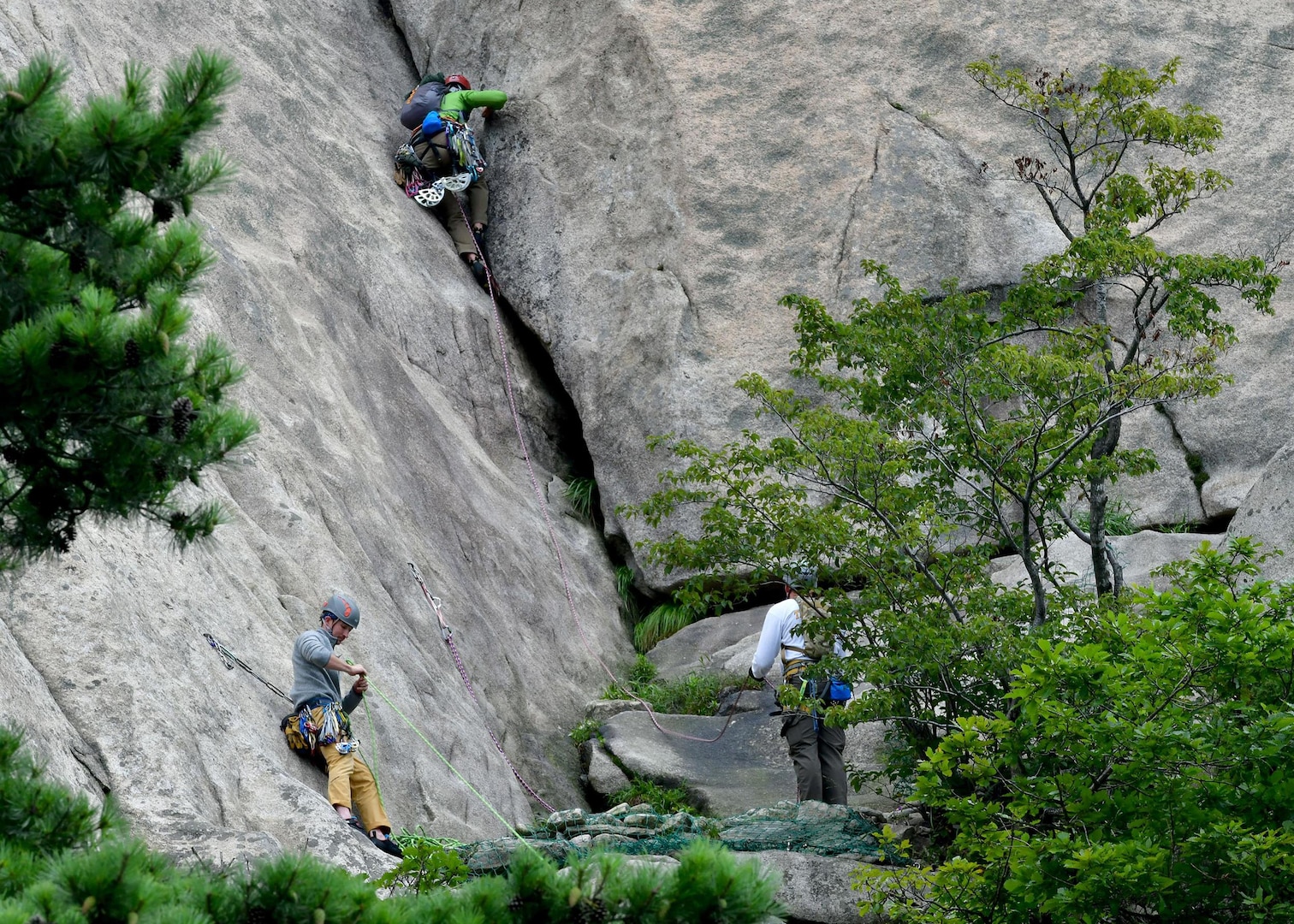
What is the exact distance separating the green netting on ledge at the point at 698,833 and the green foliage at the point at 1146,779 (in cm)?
141

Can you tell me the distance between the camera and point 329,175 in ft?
56.2

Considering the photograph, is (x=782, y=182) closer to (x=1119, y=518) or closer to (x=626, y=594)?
(x=626, y=594)

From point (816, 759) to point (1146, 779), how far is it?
4.21 m

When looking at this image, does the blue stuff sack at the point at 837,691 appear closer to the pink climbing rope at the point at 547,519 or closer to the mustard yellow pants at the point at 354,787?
the pink climbing rope at the point at 547,519

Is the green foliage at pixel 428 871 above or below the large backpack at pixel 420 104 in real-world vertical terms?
below

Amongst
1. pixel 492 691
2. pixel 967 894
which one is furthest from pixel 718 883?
pixel 492 691

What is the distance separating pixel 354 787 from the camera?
9.45 meters

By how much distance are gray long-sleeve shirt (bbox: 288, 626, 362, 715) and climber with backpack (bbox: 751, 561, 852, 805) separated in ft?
10.3

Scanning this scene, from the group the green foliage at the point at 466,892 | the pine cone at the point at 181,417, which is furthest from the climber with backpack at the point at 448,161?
the green foliage at the point at 466,892

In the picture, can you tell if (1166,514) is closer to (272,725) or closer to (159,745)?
(272,725)

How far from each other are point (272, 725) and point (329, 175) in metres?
9.54

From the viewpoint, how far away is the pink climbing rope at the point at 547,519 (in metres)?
13.7

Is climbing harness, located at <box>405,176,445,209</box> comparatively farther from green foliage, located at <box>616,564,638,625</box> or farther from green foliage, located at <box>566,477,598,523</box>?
green foliage, located at <box>616,564,638,625</box>

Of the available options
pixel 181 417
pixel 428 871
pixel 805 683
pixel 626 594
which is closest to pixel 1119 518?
pixel 626 594
